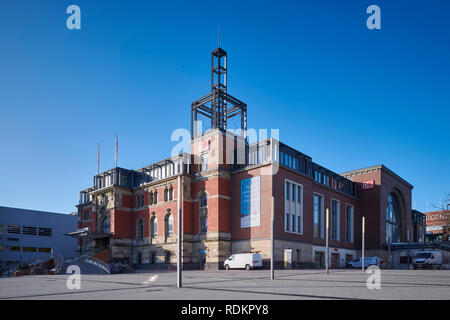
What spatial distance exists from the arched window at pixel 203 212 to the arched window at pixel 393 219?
35.3 m

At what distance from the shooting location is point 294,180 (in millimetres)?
48000

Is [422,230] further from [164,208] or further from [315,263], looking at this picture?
[164,208]

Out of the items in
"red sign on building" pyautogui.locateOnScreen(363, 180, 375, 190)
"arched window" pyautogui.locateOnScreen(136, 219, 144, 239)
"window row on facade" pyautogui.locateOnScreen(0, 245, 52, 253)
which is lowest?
"window row on facade" pyautogui.locateOnScreen(0, 245, 52, 253)

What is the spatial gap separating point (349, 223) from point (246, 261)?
29028 millimetres

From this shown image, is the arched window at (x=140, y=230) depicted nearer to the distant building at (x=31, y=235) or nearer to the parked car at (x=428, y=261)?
the distant building at (x=31, y=235)

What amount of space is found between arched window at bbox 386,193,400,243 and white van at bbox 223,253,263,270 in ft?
118

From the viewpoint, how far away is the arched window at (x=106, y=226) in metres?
59.2

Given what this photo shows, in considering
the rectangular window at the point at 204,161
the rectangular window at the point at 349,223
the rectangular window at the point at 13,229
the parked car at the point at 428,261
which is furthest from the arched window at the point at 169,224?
the rectangular window at the point at 13,229

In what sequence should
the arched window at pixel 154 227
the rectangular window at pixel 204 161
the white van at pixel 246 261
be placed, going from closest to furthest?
the white van at pixel 246 261
the rectangular window at pixel 204 161
the arched window at pixel 154 227

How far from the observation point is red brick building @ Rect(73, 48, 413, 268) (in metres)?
45.6

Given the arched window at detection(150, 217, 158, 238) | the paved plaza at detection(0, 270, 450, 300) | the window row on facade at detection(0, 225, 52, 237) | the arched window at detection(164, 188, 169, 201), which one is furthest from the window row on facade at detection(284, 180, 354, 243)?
the window row on facade at detection(0, 225, 52, 237)

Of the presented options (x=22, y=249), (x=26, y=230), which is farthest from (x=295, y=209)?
(x=26, y=230)

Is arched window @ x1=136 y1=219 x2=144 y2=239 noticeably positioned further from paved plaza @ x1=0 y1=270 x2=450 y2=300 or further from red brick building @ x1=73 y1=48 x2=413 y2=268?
paved plaza @ x1=0 y1=270 x2=450 y2=300
